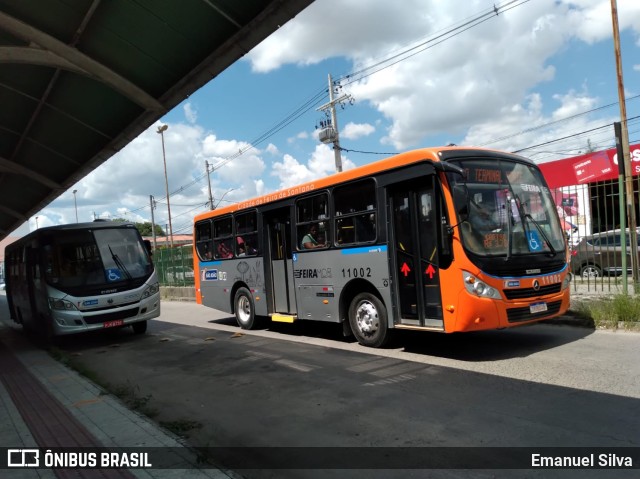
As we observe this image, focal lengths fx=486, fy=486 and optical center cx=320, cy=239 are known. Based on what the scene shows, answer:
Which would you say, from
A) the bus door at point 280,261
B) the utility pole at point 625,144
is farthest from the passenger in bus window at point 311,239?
the utility pole at point 625,144

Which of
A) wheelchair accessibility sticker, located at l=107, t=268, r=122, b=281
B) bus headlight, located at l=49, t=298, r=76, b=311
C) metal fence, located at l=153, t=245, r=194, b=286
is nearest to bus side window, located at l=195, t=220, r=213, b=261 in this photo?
wheelchair accessibility sticker, located at l=107, t=268, r=122, b=281

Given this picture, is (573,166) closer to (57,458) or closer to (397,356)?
(397,356)

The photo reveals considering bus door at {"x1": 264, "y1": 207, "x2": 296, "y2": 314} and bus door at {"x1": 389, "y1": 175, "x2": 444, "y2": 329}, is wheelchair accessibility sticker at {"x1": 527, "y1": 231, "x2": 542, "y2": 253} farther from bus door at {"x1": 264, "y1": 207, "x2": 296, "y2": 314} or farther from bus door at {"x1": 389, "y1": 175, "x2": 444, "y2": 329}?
bus door at {"x1": 264, "y1": 207, "x2": 296, "y2": 314}

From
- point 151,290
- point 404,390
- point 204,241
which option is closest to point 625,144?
point 404,390

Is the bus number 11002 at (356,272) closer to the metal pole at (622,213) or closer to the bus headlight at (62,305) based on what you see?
the metal pole at (622,213)

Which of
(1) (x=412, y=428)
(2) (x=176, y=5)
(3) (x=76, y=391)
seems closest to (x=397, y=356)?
(1) (x=412, y=428)

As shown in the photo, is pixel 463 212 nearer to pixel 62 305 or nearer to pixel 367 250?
pixel 367 250

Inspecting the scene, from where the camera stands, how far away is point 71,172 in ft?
47.1

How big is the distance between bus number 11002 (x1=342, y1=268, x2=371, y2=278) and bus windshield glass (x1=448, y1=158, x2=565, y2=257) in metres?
1.93

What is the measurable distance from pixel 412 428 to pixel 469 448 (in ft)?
A: 2.10

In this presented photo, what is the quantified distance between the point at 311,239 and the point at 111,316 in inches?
192

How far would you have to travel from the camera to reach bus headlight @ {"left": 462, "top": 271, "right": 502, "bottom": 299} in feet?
21.3

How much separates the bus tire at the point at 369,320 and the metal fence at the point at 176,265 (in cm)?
1598

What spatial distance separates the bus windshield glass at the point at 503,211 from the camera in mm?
6746
